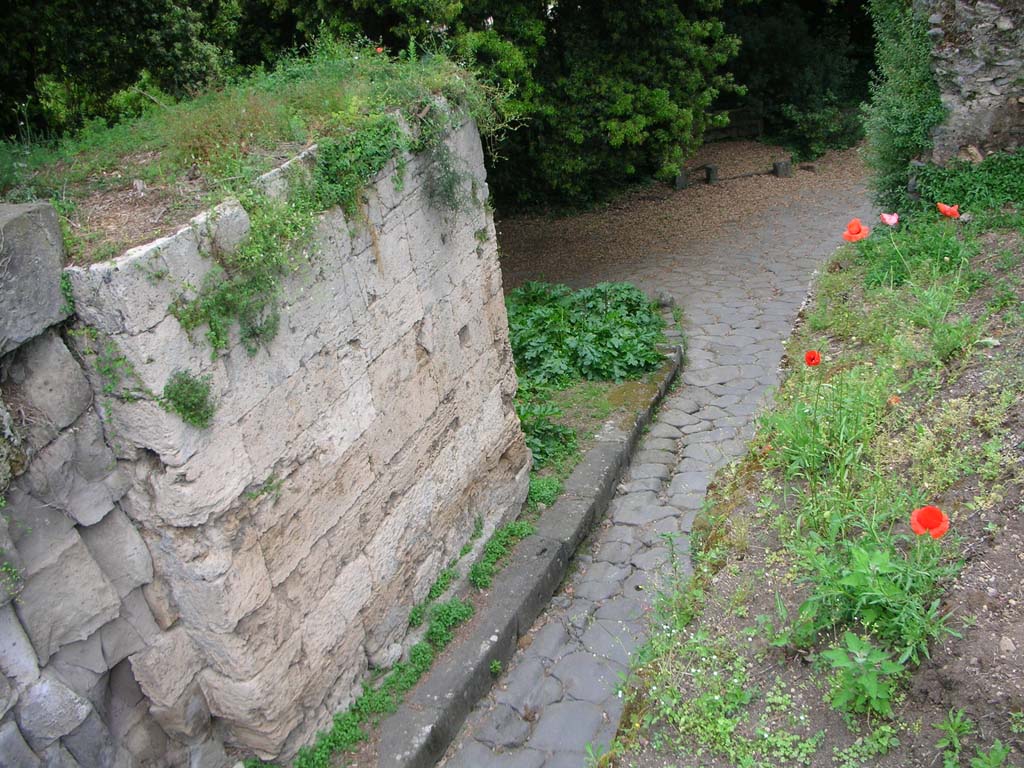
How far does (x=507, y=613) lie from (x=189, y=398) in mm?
2534

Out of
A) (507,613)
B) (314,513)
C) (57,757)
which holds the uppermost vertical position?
(314,513)

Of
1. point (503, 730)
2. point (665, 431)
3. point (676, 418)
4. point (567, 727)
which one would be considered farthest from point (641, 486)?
point (503, 730)

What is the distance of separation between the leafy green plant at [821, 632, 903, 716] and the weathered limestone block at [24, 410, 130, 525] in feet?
9.28

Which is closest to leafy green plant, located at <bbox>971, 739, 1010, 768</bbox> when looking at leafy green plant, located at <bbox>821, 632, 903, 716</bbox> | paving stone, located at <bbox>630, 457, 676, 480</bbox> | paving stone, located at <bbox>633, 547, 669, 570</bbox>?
leafy green plant, located at <bbox>821, 632, 903, 716</bbox>

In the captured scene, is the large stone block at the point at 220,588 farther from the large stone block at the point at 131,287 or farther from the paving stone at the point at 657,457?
the paving stone at the point at 657,457

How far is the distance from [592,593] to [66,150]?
157 inches

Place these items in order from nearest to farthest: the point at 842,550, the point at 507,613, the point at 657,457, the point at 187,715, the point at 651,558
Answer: the point at 187,715 < the point at 842,550 < the point at 507,613 < the point at 651,558 < the point at 657,457

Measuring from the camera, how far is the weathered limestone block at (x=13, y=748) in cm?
264

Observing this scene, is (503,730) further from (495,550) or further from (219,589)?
(219,589)

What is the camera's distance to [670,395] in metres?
7.61

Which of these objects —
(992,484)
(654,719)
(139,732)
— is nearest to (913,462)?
(992,484)

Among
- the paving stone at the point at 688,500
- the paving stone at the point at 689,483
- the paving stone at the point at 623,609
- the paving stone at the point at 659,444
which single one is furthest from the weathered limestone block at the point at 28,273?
the paving stone at the point at 659,444

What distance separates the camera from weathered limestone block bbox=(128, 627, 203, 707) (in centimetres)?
325

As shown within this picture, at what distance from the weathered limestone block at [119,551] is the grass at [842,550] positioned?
83.4 inches
